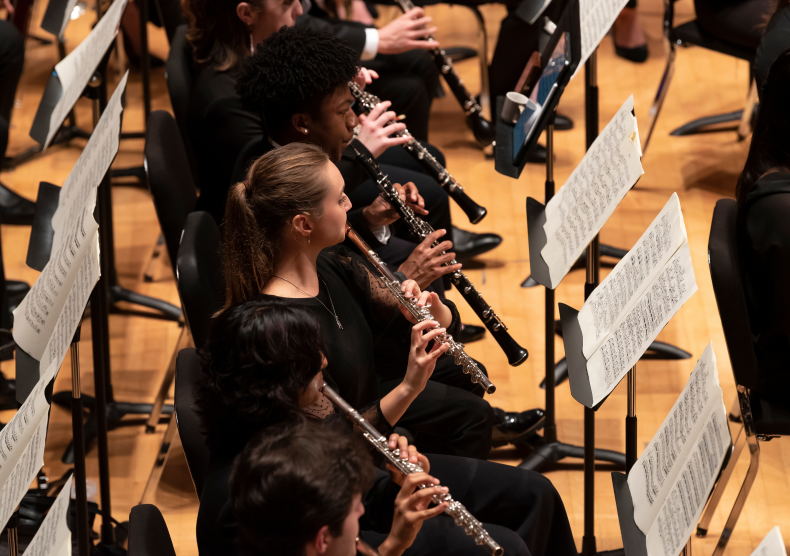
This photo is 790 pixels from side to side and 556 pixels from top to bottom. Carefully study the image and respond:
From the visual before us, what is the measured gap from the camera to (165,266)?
322 cm

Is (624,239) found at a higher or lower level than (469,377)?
lower

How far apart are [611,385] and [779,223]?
24.4 inches

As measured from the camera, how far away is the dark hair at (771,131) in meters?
1.87

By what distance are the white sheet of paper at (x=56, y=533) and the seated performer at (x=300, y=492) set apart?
0.71 ft

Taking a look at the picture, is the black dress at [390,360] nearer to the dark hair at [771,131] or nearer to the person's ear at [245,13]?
the dark hair at [771,131]

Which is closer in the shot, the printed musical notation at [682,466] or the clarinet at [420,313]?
the printed musical notation at [682,466]

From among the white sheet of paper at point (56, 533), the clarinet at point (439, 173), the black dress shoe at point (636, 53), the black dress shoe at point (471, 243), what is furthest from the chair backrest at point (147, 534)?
the black dress shoe at point (636, 53)

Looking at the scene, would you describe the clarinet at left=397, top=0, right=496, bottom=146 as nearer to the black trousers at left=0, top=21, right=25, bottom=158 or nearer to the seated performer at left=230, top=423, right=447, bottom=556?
the black trousers at left=0, top=21, right=25, bottom=158

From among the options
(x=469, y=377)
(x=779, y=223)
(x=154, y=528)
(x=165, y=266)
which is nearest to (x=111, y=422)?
(x=165, y=266)

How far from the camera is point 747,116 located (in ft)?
11.7

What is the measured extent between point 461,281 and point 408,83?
1.25 meters

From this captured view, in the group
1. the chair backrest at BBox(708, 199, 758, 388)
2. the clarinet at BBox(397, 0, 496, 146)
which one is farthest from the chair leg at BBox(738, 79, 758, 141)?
the chair backrest at BBox(708, 199, 758, 388)

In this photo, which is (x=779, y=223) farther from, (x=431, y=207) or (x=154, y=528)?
(x=154, y=528)

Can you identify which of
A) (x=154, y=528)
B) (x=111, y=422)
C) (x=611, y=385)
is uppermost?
(x=611, y=385)
